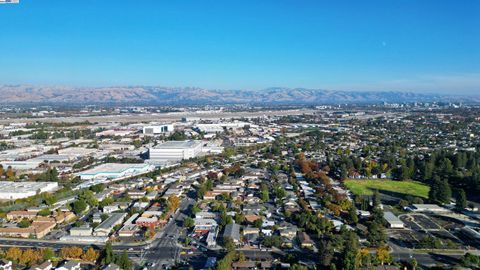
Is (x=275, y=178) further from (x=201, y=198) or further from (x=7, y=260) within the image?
(x=7, y=260)

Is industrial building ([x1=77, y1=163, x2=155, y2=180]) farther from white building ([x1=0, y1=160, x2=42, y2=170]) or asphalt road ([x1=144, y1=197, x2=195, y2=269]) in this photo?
asphalt road ([x1=144, y1=197, x2=195, y2=269])

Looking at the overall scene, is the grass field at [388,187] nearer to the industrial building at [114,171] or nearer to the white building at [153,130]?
the industrial building at [114,171]

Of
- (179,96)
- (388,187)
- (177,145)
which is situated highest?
(177,145)

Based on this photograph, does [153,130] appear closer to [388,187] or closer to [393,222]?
[388,187]

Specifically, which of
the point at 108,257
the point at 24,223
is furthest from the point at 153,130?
the point at 108,257

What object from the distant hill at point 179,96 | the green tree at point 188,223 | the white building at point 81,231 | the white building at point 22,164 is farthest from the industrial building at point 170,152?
the distant hill at point 179,96
